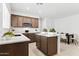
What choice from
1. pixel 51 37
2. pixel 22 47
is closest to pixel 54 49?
pixel 51 37

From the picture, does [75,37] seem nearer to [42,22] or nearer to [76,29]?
[76,29]

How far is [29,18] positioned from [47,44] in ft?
11.9

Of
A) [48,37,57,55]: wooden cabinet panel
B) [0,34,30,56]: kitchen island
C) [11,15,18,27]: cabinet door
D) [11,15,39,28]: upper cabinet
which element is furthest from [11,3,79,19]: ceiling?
[0,34,30,56]: kitchen island

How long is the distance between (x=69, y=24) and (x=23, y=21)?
388 cm

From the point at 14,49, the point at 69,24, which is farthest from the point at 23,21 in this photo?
the point at 14,49

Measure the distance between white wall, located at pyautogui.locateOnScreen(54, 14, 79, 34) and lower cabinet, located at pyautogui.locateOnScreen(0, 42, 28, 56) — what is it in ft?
18.0

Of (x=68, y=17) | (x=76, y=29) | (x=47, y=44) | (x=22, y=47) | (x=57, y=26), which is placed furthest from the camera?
(x=57, y=26)

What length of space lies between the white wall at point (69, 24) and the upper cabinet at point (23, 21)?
2424 mm

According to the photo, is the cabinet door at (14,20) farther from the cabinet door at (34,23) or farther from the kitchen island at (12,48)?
the kitchen island at (12,48)

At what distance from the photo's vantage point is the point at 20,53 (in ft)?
5.12

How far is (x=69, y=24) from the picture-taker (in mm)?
6680

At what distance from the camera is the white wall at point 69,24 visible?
6.12 meters

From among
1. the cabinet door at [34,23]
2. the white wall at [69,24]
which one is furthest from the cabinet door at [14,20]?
the white wall at [69,24]

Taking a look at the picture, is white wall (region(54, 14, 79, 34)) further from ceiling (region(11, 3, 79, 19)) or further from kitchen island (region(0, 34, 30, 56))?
kitchen island (region(0, 34, 30, 56))
